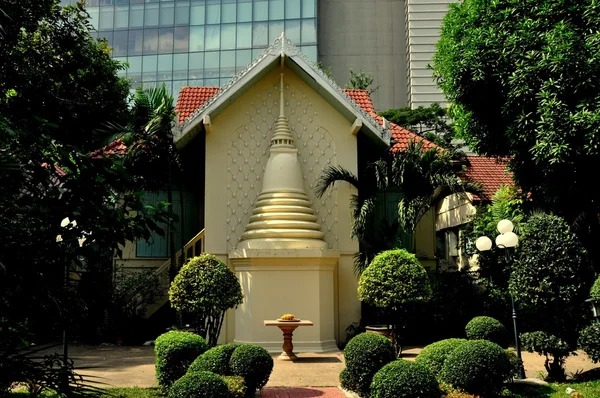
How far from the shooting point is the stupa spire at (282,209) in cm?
1476

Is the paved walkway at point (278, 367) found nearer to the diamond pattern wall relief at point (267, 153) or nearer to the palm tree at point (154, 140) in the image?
the palm tree at point (154, 140)

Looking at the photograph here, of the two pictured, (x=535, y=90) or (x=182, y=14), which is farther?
(x=182, y=14)

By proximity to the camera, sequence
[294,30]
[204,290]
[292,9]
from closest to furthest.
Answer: [204,290] → [292,9] → [294,30]

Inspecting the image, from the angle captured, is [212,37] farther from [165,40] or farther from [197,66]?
[165,40]

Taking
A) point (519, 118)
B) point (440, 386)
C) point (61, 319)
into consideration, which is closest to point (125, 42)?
point (519, 118)

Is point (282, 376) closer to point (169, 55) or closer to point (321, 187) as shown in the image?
point (321, 187)

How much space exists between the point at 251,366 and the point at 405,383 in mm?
2204

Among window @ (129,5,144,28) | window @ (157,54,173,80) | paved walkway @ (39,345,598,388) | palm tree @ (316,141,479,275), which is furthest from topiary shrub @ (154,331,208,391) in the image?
window @ (129,5,144,28)

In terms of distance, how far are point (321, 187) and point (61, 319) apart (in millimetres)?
12817

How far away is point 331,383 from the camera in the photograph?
10.4m

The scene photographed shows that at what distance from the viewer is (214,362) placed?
861cm

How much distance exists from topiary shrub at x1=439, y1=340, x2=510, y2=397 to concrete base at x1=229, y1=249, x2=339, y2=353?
6.01 m

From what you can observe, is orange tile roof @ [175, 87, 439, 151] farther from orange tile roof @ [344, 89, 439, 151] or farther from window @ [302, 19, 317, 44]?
window @ [302, 19, 317, 44]

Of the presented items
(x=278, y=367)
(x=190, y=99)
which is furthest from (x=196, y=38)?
(x=278, y=367)
